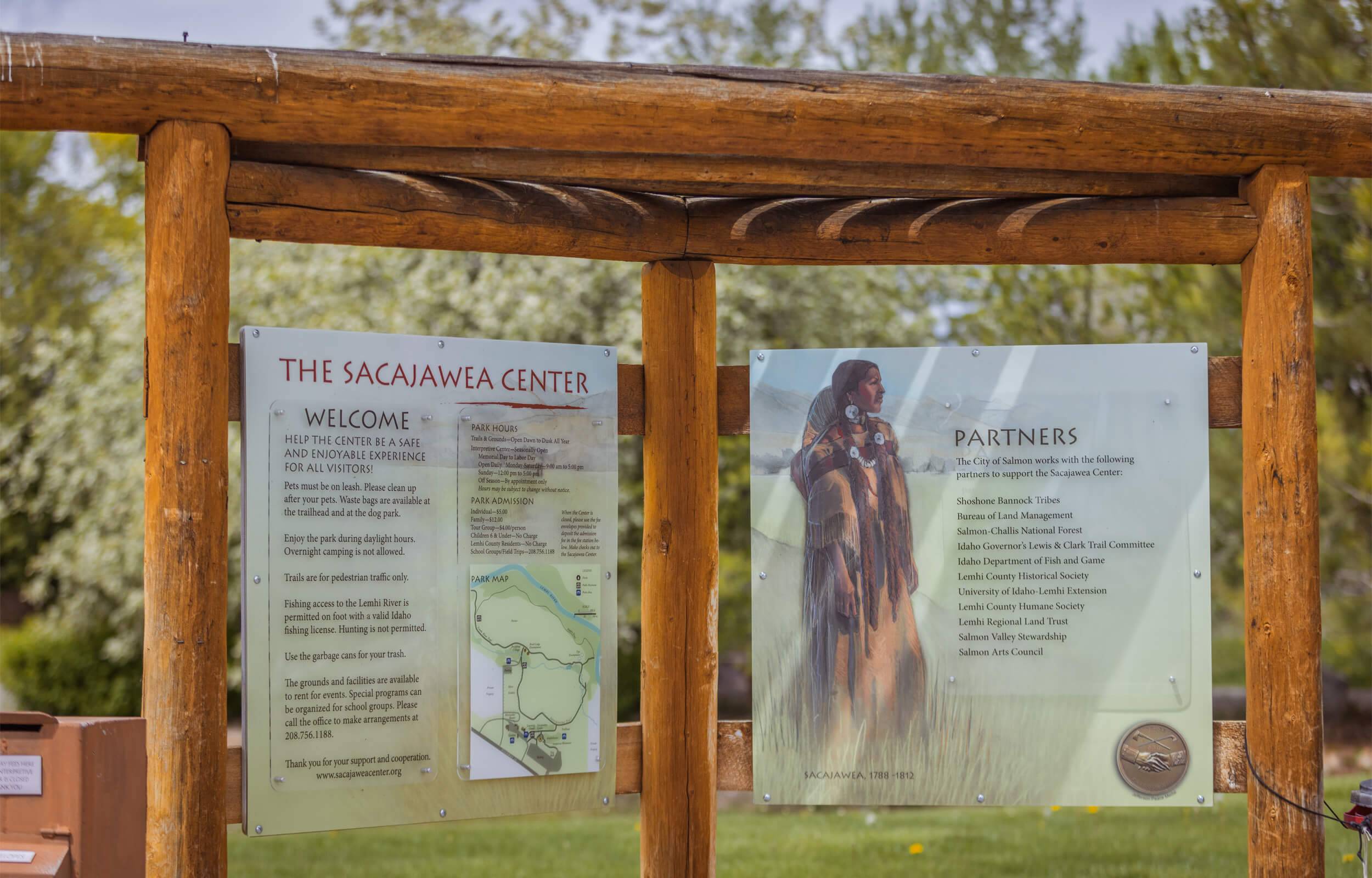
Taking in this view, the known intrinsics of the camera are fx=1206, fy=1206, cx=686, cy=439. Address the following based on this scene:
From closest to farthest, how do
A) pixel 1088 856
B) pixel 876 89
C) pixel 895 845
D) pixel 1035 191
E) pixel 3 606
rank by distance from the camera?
1. pixel 876 89
2. pixel 1035 191
3. pixel 1088 856
4. pixel 895 845
5. pixel 3 606

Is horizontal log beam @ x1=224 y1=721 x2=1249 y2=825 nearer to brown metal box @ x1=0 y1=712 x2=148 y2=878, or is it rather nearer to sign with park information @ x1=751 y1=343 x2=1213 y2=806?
sign with park information @ x1=751 y1=343 x2=1213 y2=806

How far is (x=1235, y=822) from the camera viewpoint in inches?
268

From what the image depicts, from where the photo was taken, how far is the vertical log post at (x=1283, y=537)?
3.58 metres

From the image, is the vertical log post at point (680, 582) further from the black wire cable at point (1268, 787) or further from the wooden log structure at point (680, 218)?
the black wire cable at point (1268, 787)

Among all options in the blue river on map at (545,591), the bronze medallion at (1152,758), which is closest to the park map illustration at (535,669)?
the blue river on map at (545,591)

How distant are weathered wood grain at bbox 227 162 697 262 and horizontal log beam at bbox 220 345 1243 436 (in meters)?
0.40

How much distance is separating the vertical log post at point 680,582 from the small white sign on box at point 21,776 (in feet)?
5.53

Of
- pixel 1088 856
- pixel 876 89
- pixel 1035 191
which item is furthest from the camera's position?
pixel 1088 856

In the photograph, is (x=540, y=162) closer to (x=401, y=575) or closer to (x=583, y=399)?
(x=583, y=399)

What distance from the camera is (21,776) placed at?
2662 mm

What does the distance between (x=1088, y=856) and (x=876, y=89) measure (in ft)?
13.7

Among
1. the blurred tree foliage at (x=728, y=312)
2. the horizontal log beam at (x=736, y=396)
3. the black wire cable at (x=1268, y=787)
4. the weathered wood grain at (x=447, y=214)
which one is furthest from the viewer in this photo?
the blurred tree foliage at (x=728, y=312)

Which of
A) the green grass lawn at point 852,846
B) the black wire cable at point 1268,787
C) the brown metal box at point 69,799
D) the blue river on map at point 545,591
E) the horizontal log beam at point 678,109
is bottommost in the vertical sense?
the green grass lawn at point 852,846

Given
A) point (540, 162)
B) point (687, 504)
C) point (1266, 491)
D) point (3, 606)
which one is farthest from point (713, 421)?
point (3, 606)
